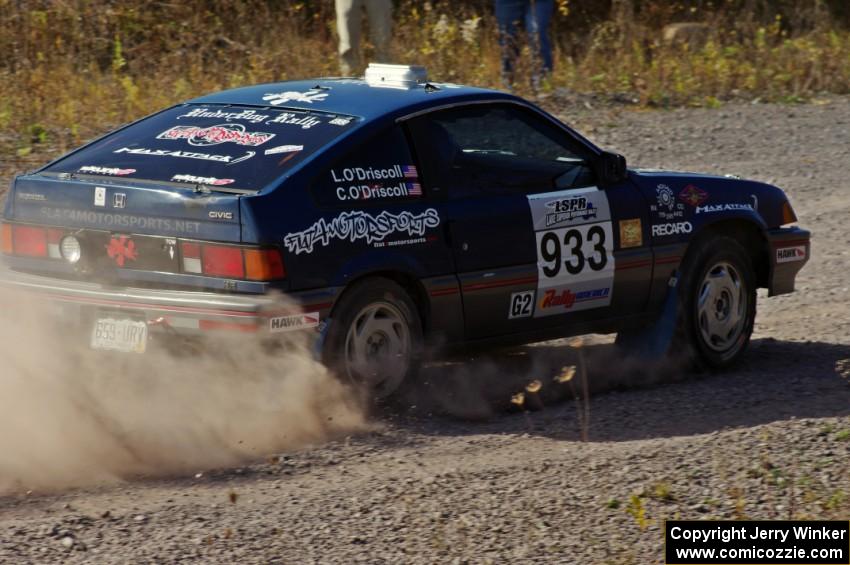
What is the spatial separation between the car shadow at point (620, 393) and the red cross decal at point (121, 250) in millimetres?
1355

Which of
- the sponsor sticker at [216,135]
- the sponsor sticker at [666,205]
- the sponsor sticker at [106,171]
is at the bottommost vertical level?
the sponsor sticker at [666,205]

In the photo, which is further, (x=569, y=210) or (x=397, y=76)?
(x=397, y=76)

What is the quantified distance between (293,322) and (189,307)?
1.43ft

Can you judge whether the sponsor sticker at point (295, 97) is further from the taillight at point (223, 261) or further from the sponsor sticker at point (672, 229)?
the sponsor sticker at point (672, 229)

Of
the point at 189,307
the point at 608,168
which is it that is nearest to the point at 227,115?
the point at 189,307

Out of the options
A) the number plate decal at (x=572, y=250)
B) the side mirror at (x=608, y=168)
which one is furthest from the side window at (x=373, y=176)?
the side mirror at (x=608, y=168)

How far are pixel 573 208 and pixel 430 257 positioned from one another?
37.2 inches

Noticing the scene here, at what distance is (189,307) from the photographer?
19.0 ft

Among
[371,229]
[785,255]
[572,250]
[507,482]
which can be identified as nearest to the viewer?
[507,482]

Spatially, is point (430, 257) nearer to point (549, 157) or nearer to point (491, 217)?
point (491, 217)

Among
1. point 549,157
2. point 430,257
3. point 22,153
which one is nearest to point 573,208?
point 549,157

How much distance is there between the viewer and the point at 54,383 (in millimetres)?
6004

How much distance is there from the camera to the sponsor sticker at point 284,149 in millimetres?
6156

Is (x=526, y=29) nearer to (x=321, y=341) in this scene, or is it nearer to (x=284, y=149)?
(x=284, y=149)
